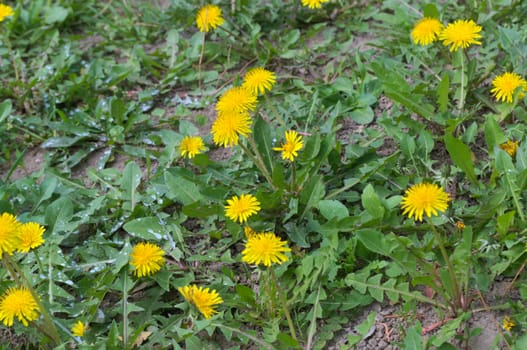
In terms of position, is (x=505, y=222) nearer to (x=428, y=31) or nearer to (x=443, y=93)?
(x=443, y=93)

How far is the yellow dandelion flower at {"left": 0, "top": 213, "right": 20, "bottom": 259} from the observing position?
224cm

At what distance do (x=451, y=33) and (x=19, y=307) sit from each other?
2162 mm

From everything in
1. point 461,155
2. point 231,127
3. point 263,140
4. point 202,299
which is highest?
point 231,127

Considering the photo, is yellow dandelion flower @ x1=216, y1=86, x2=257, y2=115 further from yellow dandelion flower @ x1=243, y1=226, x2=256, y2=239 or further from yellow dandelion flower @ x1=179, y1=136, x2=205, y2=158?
yellow dandelion flower @ x1=243, y1=226, x2=256, y2=239

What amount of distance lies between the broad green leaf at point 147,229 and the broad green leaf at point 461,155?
1.28 metres

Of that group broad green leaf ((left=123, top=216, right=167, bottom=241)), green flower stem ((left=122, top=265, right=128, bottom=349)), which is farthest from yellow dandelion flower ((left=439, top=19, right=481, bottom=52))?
green flower stem ((left=122, top=265, right=128, bottom=349))

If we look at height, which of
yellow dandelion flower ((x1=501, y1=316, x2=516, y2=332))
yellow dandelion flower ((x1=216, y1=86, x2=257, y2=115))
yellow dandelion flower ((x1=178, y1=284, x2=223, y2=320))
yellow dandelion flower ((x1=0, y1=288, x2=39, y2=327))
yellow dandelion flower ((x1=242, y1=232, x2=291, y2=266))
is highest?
yellow dandelion flower ((x1=216, y1=86, x2=257, y2=115))

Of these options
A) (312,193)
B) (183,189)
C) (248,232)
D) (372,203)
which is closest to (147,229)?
(183,189)

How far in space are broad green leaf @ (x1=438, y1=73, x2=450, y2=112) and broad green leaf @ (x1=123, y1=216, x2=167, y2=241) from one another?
1.40 meters

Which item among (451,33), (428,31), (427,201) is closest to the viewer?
(427,201)

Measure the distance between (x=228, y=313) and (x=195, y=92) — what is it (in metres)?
1.57

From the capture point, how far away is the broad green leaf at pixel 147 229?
2826 mm

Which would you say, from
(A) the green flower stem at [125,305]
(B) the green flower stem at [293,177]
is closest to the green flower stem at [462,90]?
(B) the green flower stem at [293,177]

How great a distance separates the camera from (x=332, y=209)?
8.86 ft
